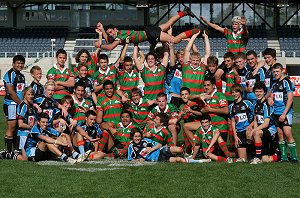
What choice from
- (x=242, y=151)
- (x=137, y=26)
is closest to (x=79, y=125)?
Result: (x=242, y=151)

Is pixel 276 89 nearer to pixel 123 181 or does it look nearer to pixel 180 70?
pixel 180 70

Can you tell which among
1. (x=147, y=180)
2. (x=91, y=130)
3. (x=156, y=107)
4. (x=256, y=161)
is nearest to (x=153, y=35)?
(x=156, y=107)

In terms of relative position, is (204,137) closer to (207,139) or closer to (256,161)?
(207,139)

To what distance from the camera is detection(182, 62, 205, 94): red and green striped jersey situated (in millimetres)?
10359

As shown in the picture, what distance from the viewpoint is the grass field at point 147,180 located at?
6887 mm

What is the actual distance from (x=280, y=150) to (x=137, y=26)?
32999mm

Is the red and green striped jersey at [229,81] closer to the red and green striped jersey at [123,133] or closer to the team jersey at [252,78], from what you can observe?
the team jersey at [252,78]

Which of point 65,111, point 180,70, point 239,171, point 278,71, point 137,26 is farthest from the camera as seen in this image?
point 137,26

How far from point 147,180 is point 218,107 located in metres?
2.77

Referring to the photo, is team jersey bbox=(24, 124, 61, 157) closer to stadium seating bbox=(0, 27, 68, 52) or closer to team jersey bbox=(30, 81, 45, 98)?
team jersey bbox=(30, 81, 45, 98)

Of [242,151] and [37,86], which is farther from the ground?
[37,86]

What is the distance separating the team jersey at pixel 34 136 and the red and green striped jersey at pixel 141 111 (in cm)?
147

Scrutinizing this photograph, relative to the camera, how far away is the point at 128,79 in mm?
10781

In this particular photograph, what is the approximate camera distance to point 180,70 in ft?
35.8
